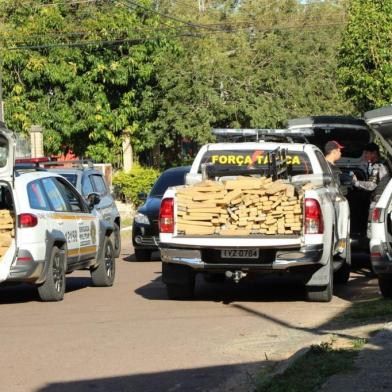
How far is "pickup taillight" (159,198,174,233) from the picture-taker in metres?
12.6

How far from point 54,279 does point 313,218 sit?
3544 millimetres

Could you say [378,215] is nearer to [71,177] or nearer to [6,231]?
[6,231]

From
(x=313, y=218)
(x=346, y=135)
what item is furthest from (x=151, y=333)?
(x=346, y=135)

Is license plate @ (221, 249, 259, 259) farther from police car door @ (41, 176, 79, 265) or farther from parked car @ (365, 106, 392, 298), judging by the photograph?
police car door @ (41, 176, 79, 265)

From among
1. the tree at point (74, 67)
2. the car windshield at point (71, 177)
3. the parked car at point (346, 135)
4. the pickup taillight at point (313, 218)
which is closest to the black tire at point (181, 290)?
the pickup taillight at point (313, 218)

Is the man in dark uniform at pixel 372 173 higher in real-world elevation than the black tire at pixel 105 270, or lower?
higher

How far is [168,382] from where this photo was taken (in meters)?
8.27

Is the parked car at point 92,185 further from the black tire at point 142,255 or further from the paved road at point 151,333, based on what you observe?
the paved road at point 151,333

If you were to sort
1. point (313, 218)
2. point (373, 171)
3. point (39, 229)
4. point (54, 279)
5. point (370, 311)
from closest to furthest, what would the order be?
point (370, 311) < point (313, 218) < point (39, 229) < point (54, 279) < point (373, 171)

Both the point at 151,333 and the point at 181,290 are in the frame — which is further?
the point at 181,290

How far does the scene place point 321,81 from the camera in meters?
42.3

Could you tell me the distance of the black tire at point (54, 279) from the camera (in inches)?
520

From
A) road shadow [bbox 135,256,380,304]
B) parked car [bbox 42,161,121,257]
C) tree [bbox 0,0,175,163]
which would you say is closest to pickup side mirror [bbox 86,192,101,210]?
road shadow [bbox 135,256,380,304]

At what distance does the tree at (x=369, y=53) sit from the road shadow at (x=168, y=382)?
1837 centimetres
